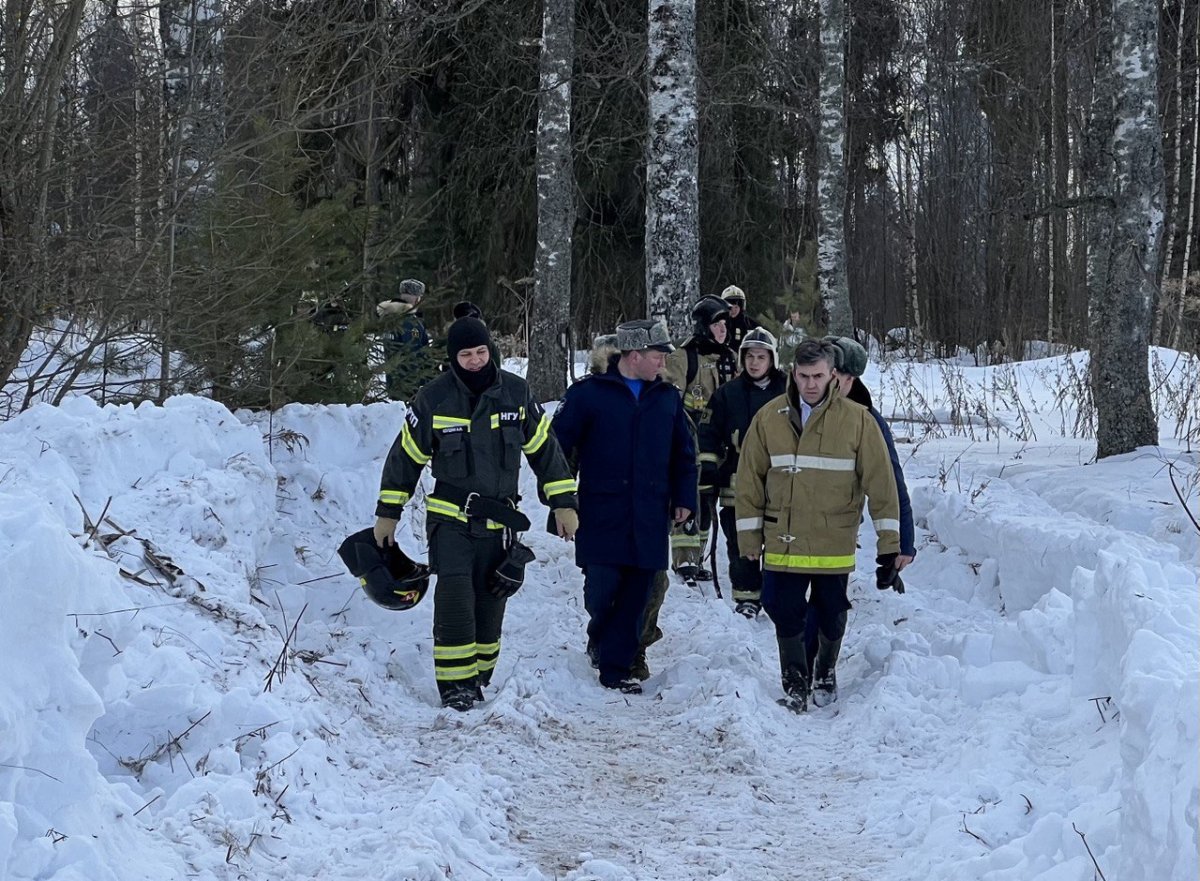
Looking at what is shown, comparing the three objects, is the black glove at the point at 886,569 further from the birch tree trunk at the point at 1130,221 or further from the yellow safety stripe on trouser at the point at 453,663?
the birch tree trunk at the point at 1130,221

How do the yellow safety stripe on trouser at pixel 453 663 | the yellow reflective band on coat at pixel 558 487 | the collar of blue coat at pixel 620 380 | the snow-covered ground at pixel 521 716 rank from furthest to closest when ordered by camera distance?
the collar of blue coat at pixel 620 380 → the yellow reflective band on coat at pixel 558 487 → the yellow safety stripe on trouser at pixel 453 663 → the snow-covered ground at pixel 521 716

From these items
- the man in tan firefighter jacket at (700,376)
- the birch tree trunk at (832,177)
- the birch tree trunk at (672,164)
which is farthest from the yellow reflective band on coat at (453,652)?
the birch tree trunk at (832,177)

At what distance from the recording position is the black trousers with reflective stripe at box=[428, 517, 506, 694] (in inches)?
249

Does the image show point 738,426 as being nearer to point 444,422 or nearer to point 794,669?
point 794,669

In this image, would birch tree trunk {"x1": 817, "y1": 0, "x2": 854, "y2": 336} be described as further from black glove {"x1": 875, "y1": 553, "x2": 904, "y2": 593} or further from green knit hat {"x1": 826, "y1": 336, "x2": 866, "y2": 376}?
black glove {"x1": 875, "y1": 553, "x2": 904, "y2": 593}

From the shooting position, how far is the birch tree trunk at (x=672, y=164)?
11961 millimetres

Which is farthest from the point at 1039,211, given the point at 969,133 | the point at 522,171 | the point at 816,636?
A: the point at 969,133

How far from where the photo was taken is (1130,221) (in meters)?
9.84

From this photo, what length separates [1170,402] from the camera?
12.2 meters

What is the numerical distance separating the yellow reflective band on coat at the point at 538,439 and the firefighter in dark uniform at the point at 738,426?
2.15 meters

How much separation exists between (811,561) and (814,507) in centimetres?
28

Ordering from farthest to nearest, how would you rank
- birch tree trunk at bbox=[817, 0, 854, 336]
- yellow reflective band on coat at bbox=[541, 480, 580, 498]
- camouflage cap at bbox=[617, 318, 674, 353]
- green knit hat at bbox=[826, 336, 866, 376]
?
birch tree trunk at bbox=[817, 0, 854, 336] < camouflage cap at bbox=[617, 318, 674, 353] < green knit hat at bbox=[826, 336, 866, 376] < yellow reflective band on coat at bbox=[541, 480, 580, 498]

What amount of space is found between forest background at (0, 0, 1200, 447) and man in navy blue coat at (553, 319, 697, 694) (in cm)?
295

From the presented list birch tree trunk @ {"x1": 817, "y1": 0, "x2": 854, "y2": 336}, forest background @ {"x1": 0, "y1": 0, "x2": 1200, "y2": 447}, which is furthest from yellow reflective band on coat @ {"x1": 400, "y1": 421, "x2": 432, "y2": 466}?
birch tree trunk @ {"x1": 817, "y1": 0, "x2": 854, "y2": 336}
